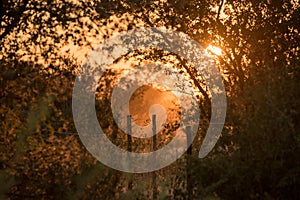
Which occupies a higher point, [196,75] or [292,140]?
[196,75]

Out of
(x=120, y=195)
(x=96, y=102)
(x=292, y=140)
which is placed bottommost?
(x=120, y=195)

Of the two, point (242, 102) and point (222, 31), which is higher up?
point (222, 31)

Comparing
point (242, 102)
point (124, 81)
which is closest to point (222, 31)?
point (124, 81)

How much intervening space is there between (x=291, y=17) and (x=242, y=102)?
31.1 ft

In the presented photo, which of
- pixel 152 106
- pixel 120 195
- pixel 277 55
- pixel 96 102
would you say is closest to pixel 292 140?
pixel 120 195

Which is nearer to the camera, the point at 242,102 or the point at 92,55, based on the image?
the point at 242,102

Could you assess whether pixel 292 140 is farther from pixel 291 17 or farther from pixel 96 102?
pixel 291 17

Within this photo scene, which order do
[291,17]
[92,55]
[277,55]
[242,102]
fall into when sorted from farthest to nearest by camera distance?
[291,17] → [277,55] → [92,55] → [242,102]

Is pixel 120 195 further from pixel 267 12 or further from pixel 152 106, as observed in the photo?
pixel 152 106

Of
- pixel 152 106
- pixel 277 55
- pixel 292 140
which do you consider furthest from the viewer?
pixel 152 106

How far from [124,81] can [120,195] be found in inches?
153

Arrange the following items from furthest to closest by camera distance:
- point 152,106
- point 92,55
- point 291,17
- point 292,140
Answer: point 152,106, point 291,17, point 92,55, point 292,140

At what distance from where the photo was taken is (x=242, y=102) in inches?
599

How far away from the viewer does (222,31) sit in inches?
940
